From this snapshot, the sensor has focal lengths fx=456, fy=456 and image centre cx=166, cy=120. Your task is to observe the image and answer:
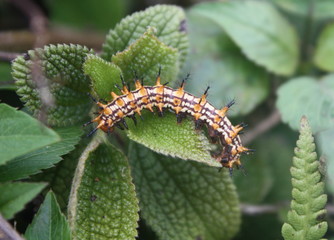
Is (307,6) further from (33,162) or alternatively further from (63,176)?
(33,162)

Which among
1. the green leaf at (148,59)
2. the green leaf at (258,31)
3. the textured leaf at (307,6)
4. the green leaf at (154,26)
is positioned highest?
the textured leaf at (307,6)

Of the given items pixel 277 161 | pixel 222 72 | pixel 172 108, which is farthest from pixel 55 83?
pixel 277 161

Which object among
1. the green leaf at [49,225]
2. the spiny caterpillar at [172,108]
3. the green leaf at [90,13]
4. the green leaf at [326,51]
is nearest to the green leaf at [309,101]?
the green leaf at [326,51]

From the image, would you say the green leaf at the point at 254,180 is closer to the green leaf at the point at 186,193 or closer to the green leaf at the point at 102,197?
the green leaf at the point at 186,193

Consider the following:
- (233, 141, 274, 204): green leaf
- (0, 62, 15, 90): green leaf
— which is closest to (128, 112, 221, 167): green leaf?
(0, 62, 15, 90): green leaf

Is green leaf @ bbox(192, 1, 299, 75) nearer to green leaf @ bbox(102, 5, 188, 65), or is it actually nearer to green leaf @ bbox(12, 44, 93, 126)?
green leaf @ bbox(102, 5, 188, 65)

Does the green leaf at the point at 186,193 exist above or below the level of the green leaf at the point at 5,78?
below

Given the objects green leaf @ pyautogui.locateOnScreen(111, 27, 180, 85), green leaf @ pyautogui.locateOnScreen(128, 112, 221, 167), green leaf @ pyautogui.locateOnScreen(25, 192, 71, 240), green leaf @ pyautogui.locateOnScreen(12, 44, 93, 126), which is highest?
green leaf @ pyautogui.locateOnScreen(111, 27, 180, 85)
